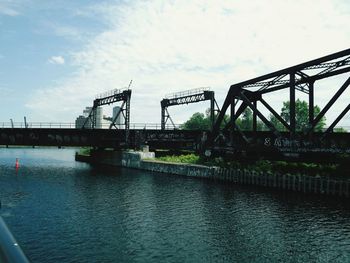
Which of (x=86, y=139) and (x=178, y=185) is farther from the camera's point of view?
(x=86, y=139)

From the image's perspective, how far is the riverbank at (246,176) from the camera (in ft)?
121

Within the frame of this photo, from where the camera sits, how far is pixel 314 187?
126 feet

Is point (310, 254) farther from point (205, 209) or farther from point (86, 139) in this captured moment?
point (86, 139)

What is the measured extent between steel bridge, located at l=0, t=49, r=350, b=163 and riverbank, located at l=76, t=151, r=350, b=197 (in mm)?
2906

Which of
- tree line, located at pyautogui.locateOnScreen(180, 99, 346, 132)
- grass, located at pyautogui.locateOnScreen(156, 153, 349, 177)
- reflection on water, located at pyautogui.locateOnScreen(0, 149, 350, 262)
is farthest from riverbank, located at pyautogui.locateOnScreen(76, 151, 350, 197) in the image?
tree line, located at pyautogui.locateOnScreen(180, 99, 346, 132)

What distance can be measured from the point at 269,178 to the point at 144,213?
2119cm

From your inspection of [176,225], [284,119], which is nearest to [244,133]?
[176,225]

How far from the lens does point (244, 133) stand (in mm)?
64750

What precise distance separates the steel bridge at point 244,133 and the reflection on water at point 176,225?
7312 mm

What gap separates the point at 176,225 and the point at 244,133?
4250cm

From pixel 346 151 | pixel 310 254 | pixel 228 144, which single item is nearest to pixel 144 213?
pixel 310 254

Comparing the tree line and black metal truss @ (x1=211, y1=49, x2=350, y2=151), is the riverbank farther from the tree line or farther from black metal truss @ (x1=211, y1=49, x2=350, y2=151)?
the tree line

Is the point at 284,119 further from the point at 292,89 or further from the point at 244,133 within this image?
the point at 292,89

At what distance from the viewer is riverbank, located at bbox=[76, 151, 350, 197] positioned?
37.0 m
